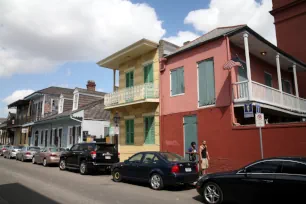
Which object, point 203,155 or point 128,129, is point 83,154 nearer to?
point 128,129

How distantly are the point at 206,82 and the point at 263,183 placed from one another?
25.7 feet

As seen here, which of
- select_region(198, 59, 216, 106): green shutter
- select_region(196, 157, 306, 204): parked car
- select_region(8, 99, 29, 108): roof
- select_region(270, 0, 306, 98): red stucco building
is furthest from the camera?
select_region(8, 99, 29, 108): roof

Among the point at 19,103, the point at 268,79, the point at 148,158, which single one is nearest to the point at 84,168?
the point at 148,158

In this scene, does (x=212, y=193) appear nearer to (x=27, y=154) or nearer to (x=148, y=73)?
(x=148, y=73)

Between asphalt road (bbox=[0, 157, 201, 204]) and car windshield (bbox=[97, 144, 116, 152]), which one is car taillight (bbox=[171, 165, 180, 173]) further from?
car windshield (bbox=[97, 144, 116, 152])

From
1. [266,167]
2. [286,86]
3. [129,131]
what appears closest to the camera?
[266,167]

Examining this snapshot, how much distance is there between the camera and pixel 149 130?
53.0ft

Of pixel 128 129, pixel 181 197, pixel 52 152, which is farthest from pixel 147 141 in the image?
pixel 181 197

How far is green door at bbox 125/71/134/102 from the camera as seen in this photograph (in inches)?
663

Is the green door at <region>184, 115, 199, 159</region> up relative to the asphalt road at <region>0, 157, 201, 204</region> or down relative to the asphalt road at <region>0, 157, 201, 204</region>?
up

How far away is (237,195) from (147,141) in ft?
33.1

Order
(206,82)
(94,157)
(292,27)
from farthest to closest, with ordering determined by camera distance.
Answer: (292,27), (206,82), (94,157)

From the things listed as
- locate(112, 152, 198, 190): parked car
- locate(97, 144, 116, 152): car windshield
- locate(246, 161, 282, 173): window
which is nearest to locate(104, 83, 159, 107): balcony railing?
locate(97, 144, 116, 152): car windshield

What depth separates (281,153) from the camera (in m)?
9.71
